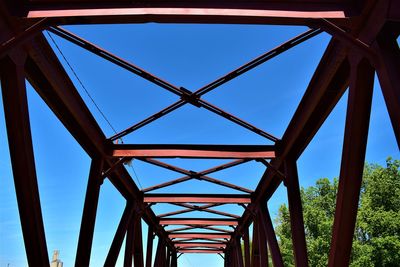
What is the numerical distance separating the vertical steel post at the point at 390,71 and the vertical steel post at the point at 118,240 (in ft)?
27.8

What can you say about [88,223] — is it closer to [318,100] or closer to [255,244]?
[318,100]

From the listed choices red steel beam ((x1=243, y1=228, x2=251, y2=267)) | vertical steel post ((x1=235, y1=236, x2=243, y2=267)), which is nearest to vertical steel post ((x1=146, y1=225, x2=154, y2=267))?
red steel beam ((x1=243, y1=228, x2=251, y2=267))

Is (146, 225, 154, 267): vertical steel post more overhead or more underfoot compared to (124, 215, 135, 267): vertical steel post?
more overhead

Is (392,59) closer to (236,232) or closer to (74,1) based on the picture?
(74,1)

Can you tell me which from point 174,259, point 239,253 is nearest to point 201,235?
point 239,253

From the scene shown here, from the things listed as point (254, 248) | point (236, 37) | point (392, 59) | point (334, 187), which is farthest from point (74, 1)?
point (334, 187)

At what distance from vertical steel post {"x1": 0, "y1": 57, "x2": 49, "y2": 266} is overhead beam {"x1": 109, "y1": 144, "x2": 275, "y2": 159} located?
3822 mm

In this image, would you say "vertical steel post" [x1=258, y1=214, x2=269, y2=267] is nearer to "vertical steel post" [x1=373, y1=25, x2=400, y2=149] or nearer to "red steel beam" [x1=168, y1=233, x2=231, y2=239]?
"vertical steel post" [x1=373, y1=25, x2=400, y2=149]

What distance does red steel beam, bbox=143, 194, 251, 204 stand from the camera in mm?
14078

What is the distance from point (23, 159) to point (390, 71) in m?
5.25

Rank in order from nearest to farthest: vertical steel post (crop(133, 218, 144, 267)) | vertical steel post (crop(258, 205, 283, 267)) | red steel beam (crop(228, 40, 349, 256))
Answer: red steel beam (crop(228, 40, 349, 256))
vertical steel post (crop(258, 205, 283, 267))
vertical steel post (crop(133, 218, 144, 267))

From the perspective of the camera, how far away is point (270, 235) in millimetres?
11719

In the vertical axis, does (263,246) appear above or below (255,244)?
below

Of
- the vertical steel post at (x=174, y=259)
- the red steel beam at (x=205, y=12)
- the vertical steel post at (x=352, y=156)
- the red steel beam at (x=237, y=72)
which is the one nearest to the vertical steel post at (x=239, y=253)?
the vertical steel post at (x=174, y=259)
